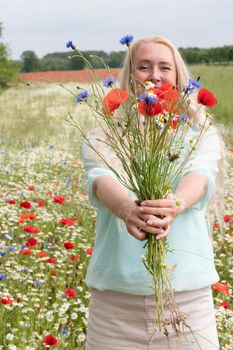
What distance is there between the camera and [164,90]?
6.07 feet

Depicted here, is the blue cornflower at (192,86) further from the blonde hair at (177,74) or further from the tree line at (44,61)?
the tree line at (44,61)

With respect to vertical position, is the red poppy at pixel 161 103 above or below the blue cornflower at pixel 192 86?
below

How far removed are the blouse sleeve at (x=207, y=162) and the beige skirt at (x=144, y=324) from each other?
1.02 feet

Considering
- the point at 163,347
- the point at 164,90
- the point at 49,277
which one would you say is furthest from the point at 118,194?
the point at 49,277

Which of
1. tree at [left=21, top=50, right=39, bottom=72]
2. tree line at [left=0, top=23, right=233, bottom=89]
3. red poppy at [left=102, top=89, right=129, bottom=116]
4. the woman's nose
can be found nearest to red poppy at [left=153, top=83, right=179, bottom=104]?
red poppy at [left=102, top=89, right=129, bottom=116]

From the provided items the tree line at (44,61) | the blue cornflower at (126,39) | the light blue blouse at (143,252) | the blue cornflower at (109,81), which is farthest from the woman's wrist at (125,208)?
the tree line at (44,61)

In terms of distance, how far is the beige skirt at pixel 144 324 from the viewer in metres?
2.07

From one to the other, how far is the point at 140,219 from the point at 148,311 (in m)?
0.40

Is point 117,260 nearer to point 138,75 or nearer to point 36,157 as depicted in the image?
point 138,75

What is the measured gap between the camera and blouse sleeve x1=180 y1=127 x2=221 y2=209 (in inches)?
84.2

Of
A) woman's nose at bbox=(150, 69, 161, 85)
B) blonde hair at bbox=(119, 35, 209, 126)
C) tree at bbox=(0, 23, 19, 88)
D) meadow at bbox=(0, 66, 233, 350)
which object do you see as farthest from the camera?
tree at bbox=(0, 23, 19, 88)

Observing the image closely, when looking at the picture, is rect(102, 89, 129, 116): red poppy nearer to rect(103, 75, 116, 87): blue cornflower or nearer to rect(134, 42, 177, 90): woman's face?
rect(103, 75, 116, 87): blue cornflower

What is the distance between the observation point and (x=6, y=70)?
32000mm

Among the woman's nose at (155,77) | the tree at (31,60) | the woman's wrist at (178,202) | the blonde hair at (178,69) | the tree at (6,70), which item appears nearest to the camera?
the woman's wrist at (178,202)
